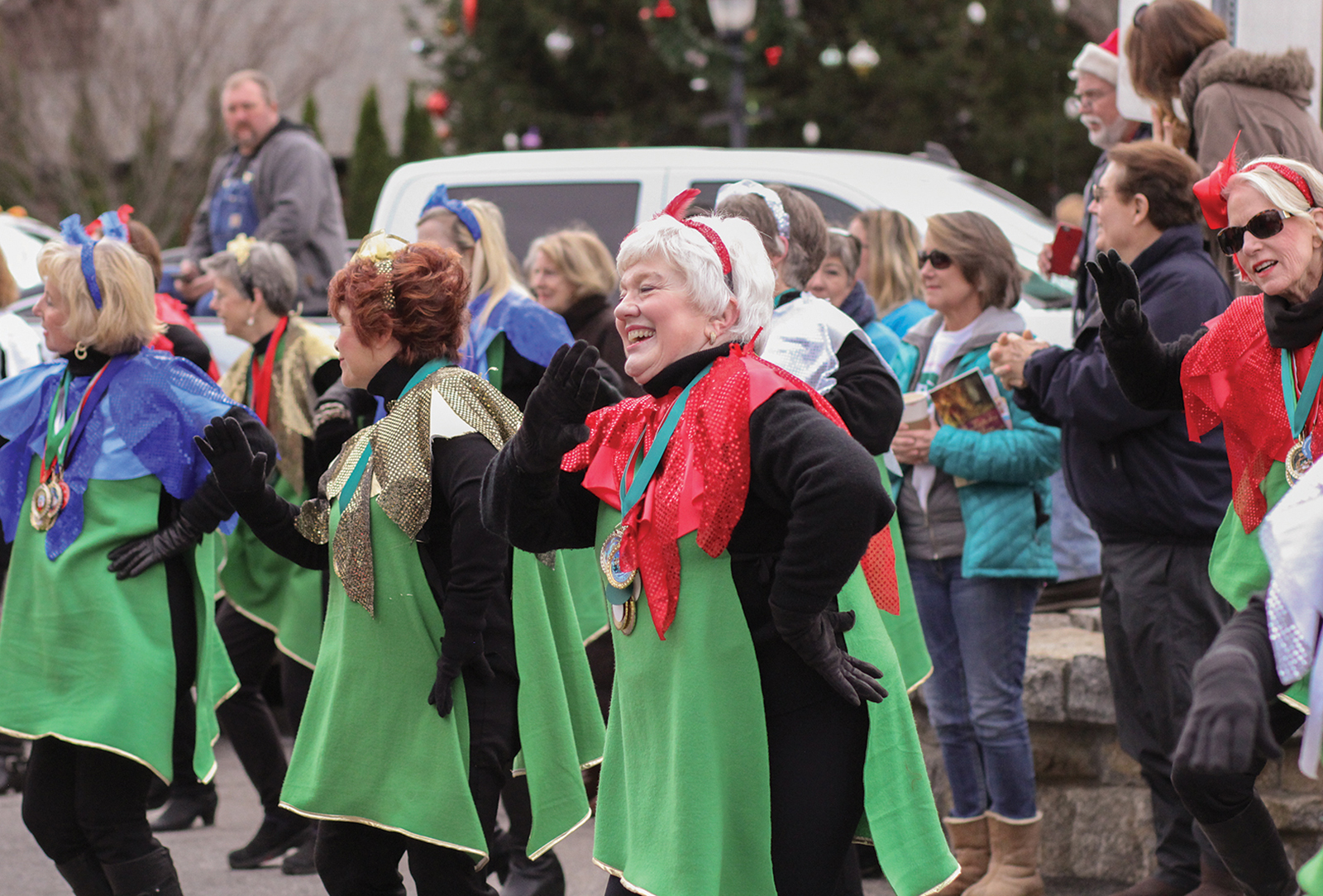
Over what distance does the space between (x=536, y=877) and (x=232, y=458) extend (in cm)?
193

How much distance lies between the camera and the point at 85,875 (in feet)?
14.3

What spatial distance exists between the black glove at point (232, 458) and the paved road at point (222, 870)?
2146 millimetres

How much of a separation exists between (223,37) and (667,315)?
1941cm

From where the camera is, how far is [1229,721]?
2.56 meters

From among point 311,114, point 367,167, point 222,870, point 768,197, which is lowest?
point 367,167

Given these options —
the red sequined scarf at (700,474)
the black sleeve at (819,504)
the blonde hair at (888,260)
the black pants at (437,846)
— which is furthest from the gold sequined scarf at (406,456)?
the blonde hair at (888,260)

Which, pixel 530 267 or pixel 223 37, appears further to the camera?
pixel 223 37

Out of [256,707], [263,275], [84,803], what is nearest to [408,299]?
[84,803]

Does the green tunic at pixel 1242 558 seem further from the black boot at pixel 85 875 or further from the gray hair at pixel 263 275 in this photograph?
the gray hair at pixel 263 275

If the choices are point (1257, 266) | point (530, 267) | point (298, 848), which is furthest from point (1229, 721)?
point (530, 267)

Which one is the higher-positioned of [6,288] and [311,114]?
[6,288]

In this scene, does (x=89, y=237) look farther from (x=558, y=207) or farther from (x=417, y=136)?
(x=417, y=136)

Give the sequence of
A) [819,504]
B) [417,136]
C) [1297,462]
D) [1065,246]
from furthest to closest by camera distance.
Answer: [417,136] < [1065,246] < [1297,462] < [819,504]

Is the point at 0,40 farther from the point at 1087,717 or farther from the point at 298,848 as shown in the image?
the point at 1087,717
